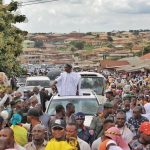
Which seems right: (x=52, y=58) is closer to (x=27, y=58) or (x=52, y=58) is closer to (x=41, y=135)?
(x=27, y=58)

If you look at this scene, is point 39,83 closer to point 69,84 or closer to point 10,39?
point 10,39

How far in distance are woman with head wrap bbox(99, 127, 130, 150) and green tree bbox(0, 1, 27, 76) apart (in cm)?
2633

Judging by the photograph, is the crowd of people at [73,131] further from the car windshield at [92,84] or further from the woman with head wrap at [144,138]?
the car windshield at [92,84]

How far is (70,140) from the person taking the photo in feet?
28.4

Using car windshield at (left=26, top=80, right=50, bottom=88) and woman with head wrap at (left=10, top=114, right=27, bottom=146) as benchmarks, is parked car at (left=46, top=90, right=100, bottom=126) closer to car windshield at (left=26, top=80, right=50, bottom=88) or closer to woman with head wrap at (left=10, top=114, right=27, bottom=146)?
woman with head wrap at (left=10, top=114, right=27, bottom=146)

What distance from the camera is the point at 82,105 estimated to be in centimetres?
1395

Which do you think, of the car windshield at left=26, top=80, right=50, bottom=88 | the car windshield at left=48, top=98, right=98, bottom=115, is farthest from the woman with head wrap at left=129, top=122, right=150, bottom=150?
the car windshield at left=26, top=80, right=50, bottom=88

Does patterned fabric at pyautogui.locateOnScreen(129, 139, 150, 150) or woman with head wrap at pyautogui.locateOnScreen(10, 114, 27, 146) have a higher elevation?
patterned fabric at pyautogui.locateOnScreen(129, 139, 150, 150)

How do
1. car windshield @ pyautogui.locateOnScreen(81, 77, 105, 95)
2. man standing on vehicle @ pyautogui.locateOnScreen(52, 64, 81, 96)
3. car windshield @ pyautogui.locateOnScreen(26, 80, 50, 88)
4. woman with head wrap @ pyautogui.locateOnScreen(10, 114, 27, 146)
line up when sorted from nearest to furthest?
1. woman with head wrap @ pyautogui.locateOnScreen(10, 114, 27, 146)
2. man standing on vehicle @ pyautogui.locateOnScreen(52, 64, 81, 96)
3. car windshield @ pyautogui.locateOnScreen(81, 77, 105, 95)
4. car windshield @ pyautogui.locateOnScreen(26, 80, 50, 88)

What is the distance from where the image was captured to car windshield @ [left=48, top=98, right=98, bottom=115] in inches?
545

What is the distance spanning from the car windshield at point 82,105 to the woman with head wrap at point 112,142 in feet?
18.7

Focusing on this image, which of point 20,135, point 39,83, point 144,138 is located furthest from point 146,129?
point 39,83

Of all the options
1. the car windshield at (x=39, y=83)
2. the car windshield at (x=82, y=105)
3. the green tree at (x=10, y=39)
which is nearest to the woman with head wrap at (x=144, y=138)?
the car windshield at (x=82, y=105)

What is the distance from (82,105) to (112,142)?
6640mm
